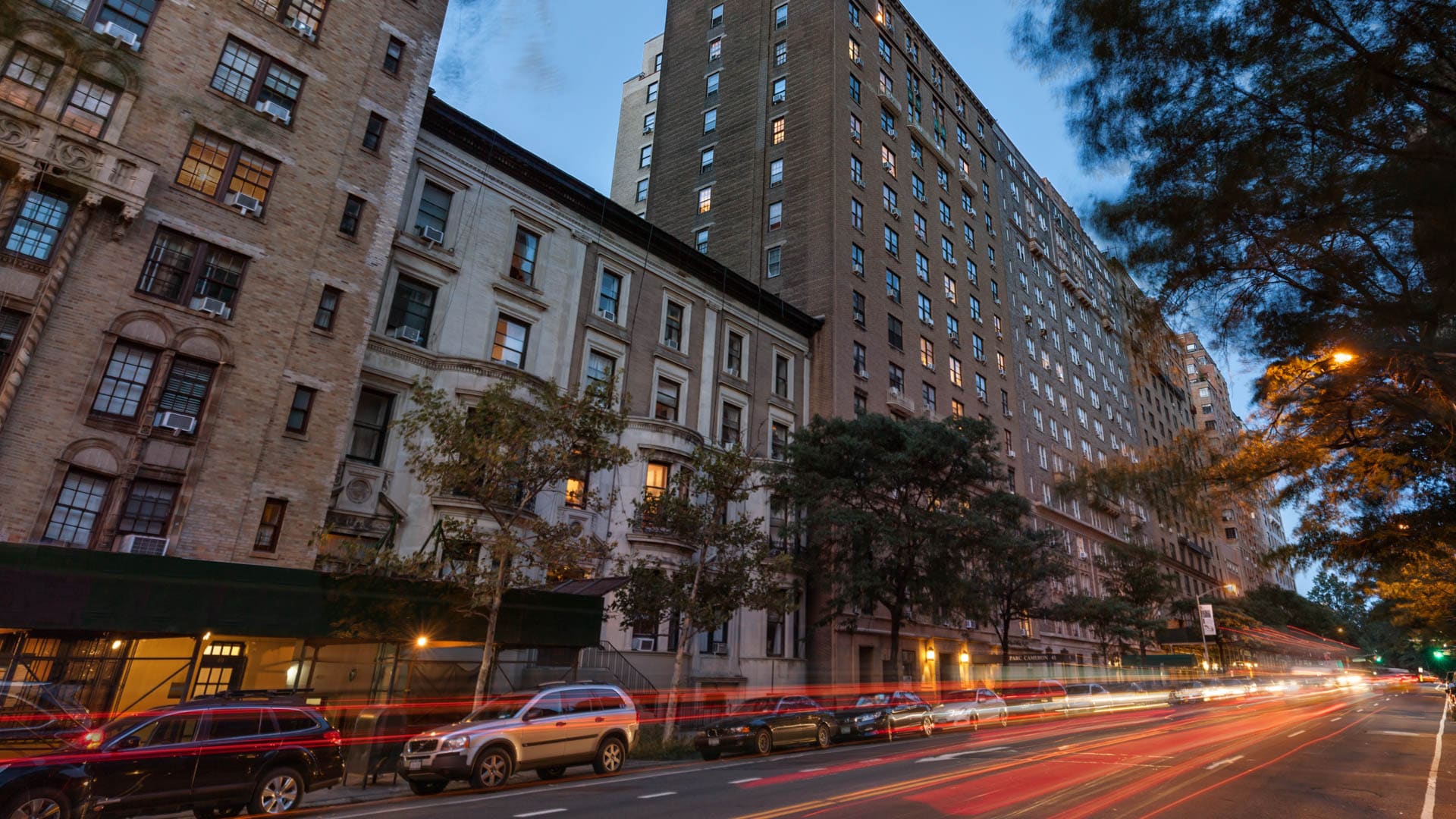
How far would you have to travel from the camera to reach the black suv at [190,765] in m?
8.71

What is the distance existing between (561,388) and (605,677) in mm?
10325

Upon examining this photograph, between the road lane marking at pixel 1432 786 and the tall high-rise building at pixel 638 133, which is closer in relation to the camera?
the road lane marking at pixel 1432 786

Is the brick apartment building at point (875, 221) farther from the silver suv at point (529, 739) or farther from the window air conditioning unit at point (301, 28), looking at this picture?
the window air conditioning unit at point (301, 28)

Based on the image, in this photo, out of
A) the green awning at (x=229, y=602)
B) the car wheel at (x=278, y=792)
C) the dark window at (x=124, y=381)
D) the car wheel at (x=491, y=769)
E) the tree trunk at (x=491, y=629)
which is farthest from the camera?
the dark window at (x=124, y=381)

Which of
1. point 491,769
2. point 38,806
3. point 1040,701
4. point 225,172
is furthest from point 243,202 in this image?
point 1040,701

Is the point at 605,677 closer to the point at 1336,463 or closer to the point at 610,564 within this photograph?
the point at 610,564

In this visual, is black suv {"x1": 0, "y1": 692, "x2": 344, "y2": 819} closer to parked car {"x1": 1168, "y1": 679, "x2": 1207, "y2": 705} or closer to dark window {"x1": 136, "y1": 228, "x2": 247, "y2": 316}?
dark window {"x1": 136, "y1": 228, "x2": 247, "y2": 316}

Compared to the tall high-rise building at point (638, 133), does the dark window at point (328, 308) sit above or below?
below

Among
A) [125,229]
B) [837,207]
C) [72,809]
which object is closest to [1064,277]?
[837,207]

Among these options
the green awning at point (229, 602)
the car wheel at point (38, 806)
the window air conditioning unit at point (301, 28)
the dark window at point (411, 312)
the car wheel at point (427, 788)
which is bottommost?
the car wheel at point (427, 788)

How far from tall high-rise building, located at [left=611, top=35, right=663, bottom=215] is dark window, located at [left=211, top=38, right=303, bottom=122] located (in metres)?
30.7

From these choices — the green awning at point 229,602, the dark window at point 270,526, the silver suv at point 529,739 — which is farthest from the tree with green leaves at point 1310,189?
the dark window at point 270,526

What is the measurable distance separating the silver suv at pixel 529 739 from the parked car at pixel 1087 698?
27095 millimetres

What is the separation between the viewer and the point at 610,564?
1039 inches
